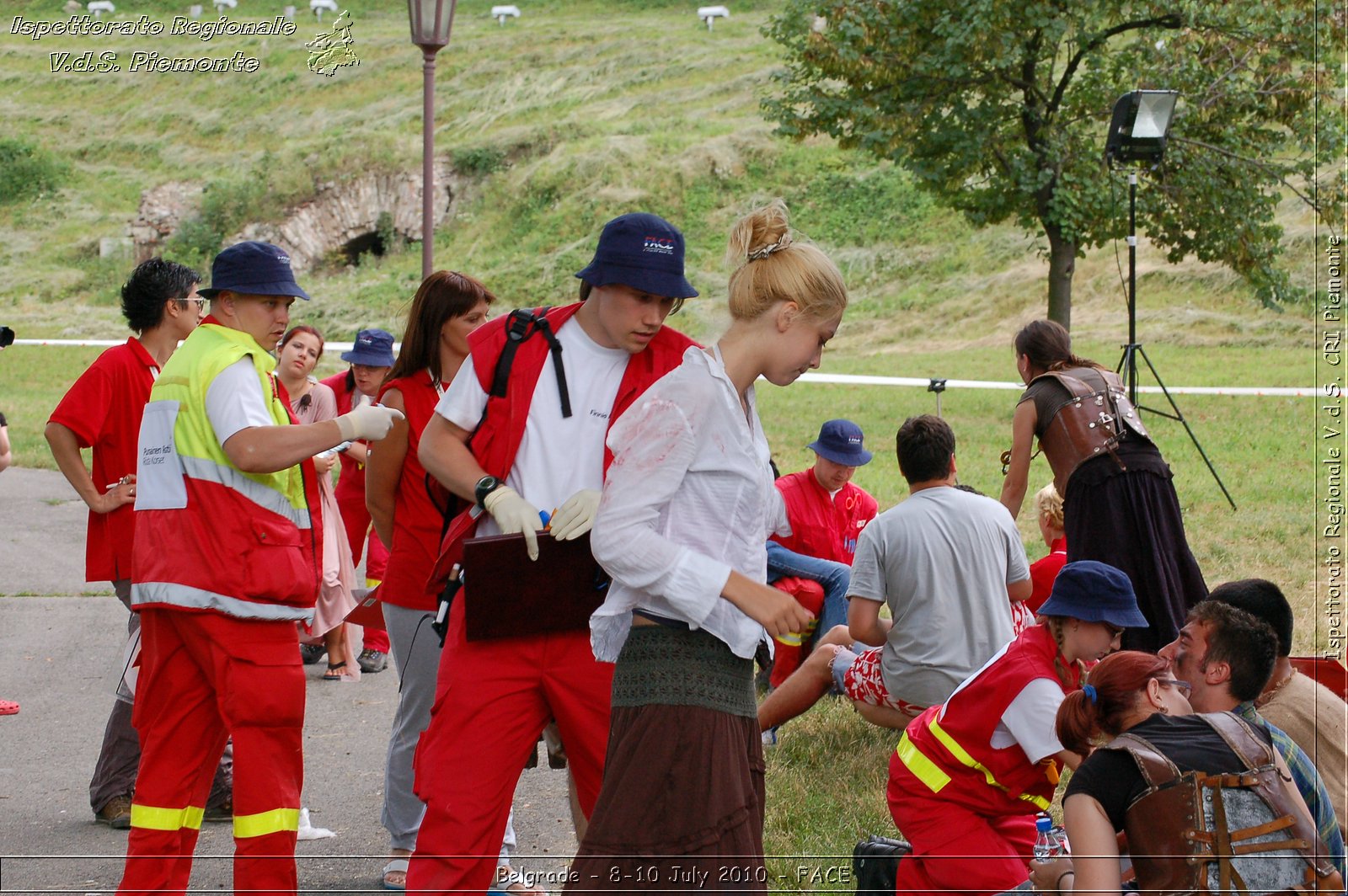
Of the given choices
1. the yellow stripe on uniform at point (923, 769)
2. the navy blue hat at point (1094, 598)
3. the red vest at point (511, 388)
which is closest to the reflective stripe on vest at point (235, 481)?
the red vest at point (511, 388)

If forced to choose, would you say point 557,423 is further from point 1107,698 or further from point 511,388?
point 1107,698

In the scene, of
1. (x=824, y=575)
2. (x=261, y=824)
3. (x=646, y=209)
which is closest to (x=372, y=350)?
(x=824, y=575)

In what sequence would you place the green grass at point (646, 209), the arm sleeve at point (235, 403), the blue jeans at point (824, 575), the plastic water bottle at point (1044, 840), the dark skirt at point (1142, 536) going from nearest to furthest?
the arm sleeve at point (235, 403) → the plastic water bottle at point (1044, 840) → the dark skirt at point (1142, 536) → the blue jeans at point (824, 575) → the green grass at point (646, 209)

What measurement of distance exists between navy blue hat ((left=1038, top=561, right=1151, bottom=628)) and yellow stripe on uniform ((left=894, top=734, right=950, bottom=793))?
56 centimetres

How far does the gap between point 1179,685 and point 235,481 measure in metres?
2.68

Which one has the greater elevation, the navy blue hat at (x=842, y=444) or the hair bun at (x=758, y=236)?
the hair bun at (x=758, y=236)

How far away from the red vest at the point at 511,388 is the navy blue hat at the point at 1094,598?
1.38m

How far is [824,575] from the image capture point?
675cm

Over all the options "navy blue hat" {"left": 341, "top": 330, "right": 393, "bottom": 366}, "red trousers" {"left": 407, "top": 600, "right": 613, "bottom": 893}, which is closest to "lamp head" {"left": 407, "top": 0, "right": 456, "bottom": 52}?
"navy blue hat" {"left": 341, "top": 330, "right": 393, "bottom": 366}

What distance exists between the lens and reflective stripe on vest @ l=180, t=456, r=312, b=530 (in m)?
3.65

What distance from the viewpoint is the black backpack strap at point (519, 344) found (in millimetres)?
3316

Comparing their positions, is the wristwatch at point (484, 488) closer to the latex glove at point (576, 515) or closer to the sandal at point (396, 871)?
the latex glove at point (576, 515)

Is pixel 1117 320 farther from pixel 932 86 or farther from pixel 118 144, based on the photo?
pixel 118 144

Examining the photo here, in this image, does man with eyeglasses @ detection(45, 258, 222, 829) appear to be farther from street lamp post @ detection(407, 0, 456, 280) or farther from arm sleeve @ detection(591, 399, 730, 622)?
arm sleeve @ detection(591, 399, 730, 622)
